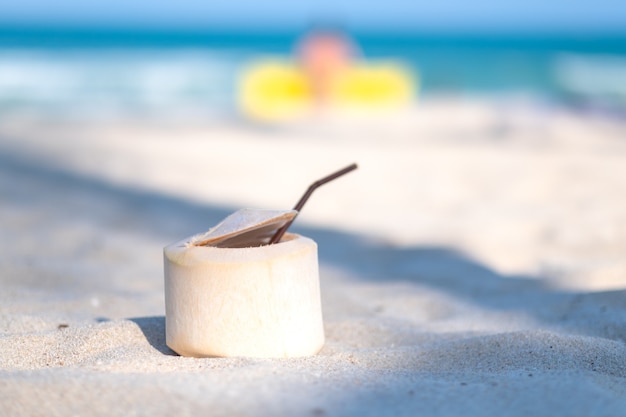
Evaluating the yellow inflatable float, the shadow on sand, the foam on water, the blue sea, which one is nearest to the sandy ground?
the shadow on sand

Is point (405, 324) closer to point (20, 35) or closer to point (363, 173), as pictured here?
point (363, 173)

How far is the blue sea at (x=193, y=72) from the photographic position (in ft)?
38.4

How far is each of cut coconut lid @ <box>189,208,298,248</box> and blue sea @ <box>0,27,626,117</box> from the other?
753cm

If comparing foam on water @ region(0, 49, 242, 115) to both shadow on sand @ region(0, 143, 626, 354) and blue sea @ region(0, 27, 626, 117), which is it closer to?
blue sea @ region(0, 27, 626, 117)

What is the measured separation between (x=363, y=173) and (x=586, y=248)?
A: 1692mm

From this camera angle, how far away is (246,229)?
1.49 meters

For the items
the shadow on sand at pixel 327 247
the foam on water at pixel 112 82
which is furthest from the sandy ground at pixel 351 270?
the foam on water at pixel 112 82

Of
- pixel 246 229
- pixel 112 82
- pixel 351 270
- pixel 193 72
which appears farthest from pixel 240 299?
pixel 193 72

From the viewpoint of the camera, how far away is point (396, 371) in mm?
→ 1420

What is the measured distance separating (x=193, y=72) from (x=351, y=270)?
14.4 metres

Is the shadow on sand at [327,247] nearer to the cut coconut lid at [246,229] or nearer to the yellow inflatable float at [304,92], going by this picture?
the cut coconut lid at [246,229]

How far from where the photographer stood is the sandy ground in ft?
4.07

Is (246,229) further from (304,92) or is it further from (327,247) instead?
(304,92)

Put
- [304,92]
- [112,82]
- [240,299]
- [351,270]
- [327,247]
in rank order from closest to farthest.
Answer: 1. [240,299]
2. [351,270]
3. [327,247]
4. [304,92]
5. [112,82]
